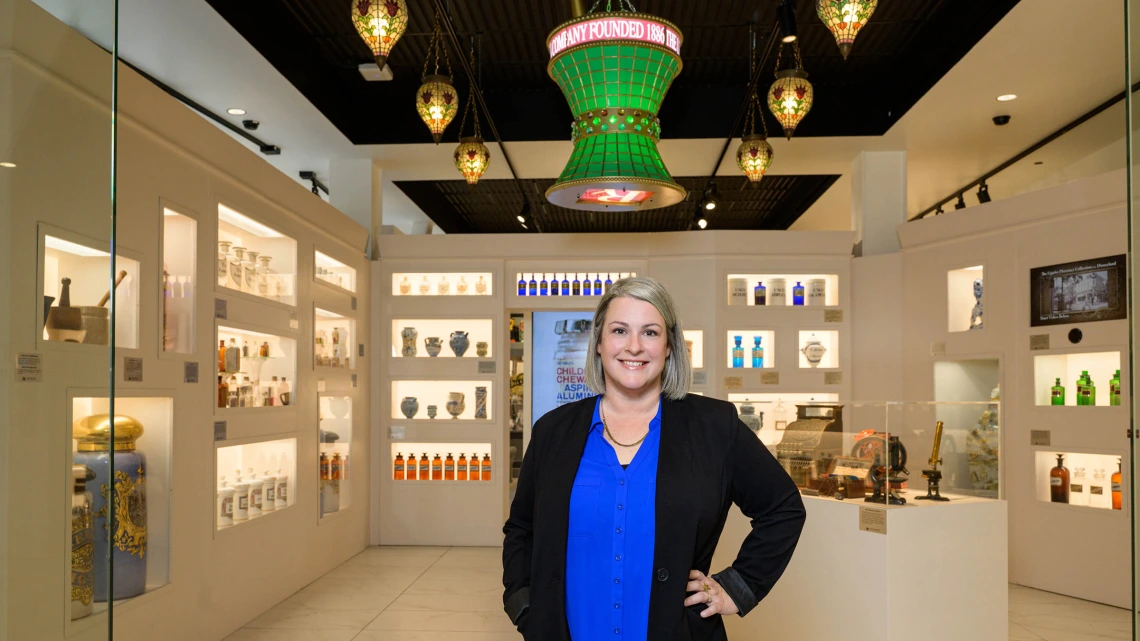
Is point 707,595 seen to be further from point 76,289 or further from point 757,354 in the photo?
point 757,354

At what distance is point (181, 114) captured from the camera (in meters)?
4.30

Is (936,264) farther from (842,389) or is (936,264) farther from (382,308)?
(382,308)

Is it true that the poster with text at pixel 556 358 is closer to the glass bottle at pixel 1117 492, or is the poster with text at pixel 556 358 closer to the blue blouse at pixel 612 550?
the glass bottle at pixel 1117 492

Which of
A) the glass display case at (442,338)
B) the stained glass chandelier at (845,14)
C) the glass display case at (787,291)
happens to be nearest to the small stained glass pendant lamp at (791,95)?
the stained glass chandelier at (845,14)

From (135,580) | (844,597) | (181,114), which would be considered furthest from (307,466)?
(844,597)

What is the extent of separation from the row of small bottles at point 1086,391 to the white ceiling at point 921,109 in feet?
5.18

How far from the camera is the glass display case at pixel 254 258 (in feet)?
16.7

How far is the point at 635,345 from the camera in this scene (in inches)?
76.8

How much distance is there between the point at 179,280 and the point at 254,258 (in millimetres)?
1121

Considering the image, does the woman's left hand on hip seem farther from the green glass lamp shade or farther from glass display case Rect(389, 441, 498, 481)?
glass display case Rect(389, 441, 498, 481)

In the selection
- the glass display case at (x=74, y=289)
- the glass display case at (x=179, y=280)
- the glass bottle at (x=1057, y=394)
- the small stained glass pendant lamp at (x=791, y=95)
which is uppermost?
the small stained glass pendant lamp at (x=791, y=95)

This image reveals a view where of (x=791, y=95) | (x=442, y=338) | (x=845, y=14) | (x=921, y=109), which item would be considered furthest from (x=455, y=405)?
(x=845, y=14)

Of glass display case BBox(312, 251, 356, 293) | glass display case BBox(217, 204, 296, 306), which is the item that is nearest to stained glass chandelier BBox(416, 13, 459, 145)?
glass display case BBox(217, 204, 296, 306)

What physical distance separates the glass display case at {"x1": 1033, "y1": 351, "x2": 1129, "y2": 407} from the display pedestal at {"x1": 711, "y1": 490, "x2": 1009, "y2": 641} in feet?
8.54
